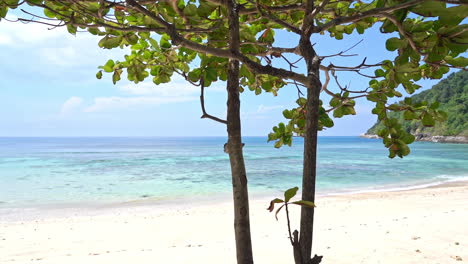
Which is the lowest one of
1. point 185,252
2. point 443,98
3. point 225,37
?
point 185,252

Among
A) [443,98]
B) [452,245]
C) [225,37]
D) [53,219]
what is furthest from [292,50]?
[443,98]

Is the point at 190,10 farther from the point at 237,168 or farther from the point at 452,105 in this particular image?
the point at 452,105

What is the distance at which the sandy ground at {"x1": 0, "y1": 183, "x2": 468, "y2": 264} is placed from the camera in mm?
4625

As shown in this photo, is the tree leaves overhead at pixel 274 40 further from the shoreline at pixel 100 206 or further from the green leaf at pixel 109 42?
the shoreline at pixel 100 206

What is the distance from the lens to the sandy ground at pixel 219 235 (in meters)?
4.62

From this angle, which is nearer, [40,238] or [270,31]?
[270,31]

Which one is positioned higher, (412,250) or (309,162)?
(309,162)

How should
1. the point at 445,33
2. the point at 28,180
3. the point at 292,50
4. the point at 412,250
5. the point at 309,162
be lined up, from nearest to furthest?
the point at 445,33 < the point at 309,162 < the point at 292,50 < the point at 412,250 < the point at 28,180

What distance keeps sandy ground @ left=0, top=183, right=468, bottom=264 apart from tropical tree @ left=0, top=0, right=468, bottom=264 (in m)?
2.71

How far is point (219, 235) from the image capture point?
8414mm

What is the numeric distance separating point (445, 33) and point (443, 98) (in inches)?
3739

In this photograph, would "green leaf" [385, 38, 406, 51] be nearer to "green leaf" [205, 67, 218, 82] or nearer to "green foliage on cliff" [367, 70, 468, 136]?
"green leaf" [205, 67, 218, 82]

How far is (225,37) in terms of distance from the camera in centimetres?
199

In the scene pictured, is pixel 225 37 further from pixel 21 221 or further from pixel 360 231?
pixel 21 221
